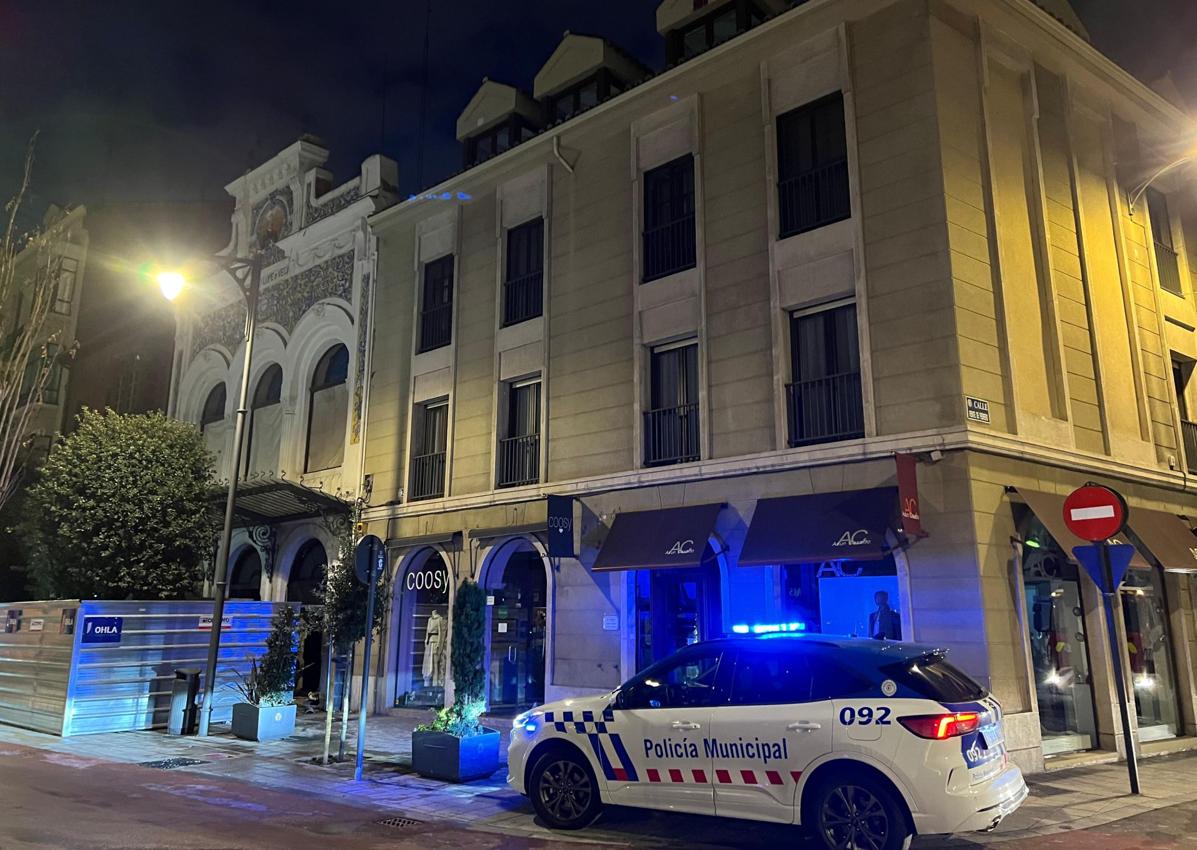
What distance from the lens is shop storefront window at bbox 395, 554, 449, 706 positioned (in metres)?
18.3

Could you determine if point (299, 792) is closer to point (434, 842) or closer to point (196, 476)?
point (434, 842)

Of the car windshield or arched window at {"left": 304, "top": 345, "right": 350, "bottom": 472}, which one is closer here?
the car windshield

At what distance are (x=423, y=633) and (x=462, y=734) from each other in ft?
27.1

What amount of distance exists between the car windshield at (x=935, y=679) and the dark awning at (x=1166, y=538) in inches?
304

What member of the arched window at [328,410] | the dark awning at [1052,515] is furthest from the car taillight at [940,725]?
the arched window at [328,410]

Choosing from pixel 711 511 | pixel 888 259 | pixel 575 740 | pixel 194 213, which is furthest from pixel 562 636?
pixel 194 213

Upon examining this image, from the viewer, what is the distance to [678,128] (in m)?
15.7

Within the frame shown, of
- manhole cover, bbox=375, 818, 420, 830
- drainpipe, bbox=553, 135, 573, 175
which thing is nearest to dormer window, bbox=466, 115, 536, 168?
drainpipe, bbox=553, 135, 573, 175

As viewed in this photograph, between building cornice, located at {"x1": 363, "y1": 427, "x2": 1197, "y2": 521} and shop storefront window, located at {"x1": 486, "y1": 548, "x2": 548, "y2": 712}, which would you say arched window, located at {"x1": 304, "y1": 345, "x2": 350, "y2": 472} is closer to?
building cornice, located at {"x1": 363, "y1": 427, "x2": 1197, "y2": 521}

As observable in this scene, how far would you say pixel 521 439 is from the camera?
17266mm

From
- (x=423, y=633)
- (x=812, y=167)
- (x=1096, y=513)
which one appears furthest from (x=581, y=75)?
(x=1096, y=513)

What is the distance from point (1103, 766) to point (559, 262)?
39.6ft

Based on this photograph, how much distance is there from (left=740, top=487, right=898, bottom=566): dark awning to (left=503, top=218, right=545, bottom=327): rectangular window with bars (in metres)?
7.13

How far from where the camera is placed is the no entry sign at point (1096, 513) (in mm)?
9750
